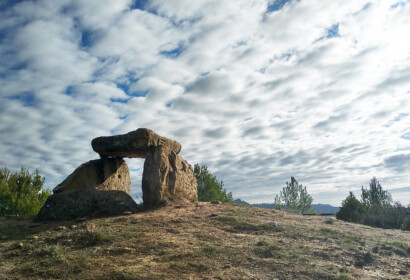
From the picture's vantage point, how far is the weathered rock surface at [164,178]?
11.8 m

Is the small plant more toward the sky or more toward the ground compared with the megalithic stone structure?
more toward the ground

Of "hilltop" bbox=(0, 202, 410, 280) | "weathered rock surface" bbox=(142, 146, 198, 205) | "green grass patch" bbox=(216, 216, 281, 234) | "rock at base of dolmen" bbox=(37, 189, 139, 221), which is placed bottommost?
"hilltop" bbox=(0, 202, 410, 280)

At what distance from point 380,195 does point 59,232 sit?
936 inches

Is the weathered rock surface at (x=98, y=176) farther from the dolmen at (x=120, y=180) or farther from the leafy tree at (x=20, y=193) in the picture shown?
the leafy tree at (x=20, y=193)

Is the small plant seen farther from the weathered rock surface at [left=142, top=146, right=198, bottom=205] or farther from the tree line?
the tree line

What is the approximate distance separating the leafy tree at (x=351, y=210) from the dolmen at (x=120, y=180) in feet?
30.4

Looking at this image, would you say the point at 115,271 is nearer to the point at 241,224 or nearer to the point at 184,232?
the point at 184,232

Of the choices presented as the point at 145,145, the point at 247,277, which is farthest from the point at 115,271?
the point at 145,145

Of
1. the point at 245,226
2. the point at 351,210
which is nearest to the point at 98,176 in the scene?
the point at 245,226

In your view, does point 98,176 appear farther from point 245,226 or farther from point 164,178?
point 245,226

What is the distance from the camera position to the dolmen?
36.3 feet

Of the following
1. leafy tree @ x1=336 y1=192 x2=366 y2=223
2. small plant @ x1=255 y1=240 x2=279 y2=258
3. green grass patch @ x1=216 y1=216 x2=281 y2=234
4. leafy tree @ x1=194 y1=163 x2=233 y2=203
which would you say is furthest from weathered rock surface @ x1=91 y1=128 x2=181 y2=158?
leafy tree @ x1=194 y1=163 x2=233 y2=203

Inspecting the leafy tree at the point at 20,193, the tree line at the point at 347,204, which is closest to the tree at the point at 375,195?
the tree line at the point at 347,204

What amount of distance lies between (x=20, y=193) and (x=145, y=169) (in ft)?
44.6
